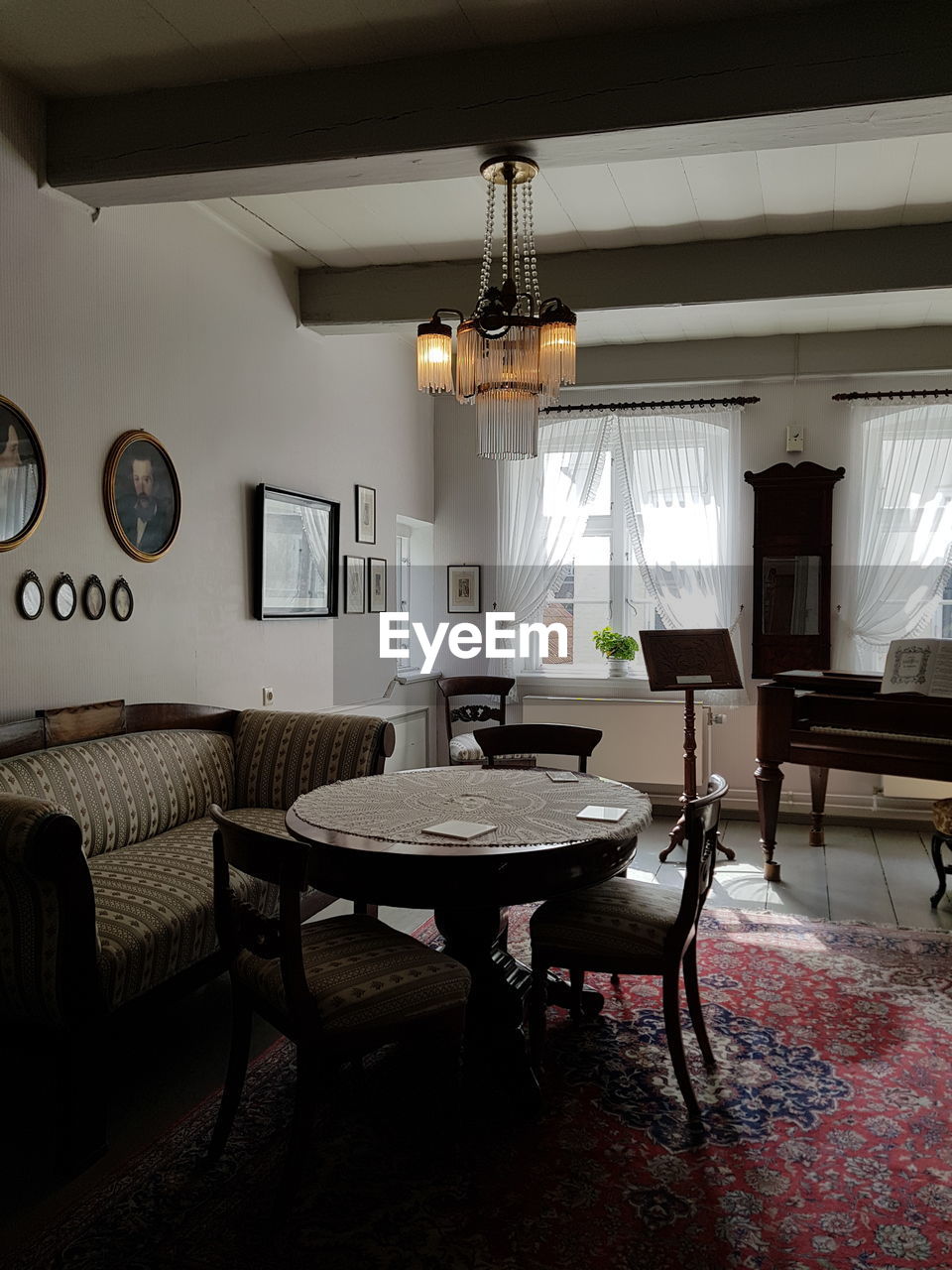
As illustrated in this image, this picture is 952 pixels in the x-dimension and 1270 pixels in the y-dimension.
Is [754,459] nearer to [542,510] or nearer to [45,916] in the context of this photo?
[542,510]

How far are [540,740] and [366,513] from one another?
2.37 meters

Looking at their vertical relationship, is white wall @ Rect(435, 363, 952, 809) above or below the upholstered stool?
above

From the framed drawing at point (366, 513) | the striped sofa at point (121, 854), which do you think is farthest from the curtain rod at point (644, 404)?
the striped sofa at point (121, 854)

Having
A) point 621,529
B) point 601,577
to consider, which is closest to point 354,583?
point 601,577

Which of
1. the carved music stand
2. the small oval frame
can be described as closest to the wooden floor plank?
the carved music stand

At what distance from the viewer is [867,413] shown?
605 centimetres

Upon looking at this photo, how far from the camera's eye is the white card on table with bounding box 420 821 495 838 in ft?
8.16

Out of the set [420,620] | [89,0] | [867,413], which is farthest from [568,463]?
[89,0]

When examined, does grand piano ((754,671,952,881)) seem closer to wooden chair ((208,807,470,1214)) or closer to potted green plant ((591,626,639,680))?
potted green plant ((591,626,639,680))

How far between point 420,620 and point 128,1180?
15.5 feet

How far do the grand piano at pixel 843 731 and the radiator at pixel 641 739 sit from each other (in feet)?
4.13

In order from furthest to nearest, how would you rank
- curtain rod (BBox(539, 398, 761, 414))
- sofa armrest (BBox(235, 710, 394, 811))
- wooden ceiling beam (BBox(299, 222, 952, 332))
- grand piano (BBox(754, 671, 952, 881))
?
1. curtain rod (BBox(539, 398, 761, 414))
2. grand piano (BBox(754, 671, 952, 881))
3. wooden ceiling beam (BBox(299, 222, 952, 332))
4. sofa armrest (BBox(235, 710, 394, 811))

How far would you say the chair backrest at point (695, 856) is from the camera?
2.48 m

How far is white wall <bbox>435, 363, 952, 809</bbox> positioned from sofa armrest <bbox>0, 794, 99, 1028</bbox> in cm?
452
